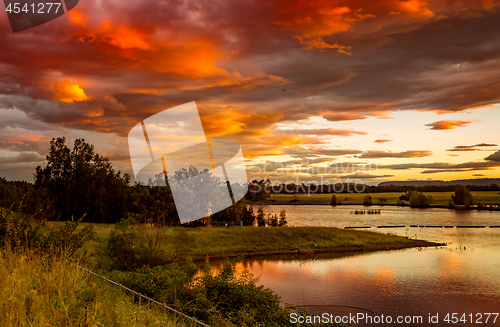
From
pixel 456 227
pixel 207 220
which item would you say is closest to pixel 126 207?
pixel 207 220

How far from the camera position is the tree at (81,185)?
6209cm

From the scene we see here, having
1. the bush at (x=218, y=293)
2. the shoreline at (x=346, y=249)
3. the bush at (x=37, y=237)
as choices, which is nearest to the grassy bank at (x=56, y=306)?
the bush at (x=37, y=237)

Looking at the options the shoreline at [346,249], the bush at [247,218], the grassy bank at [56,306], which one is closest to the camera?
the grassy bank at [56,306]

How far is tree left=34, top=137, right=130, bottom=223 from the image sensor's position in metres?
62.1

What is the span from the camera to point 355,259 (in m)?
38.6

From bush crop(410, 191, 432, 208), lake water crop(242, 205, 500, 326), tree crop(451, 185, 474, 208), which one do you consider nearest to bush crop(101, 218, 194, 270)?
lake water crop(242, 205, 500, 326)

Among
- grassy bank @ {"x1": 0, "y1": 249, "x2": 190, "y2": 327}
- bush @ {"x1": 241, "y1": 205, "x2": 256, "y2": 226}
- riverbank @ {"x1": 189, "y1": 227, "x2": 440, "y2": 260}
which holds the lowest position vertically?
A: riverbank @ {"x1": 189, "y1": 227, "x2": 440, "y2": 260}

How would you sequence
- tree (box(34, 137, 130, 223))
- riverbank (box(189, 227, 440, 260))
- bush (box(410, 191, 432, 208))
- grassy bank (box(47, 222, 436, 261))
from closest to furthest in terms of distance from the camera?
1. grassy bank (box(47, 222, 436, 261))
2. riverbank (box(189, 227, 440, 260))
3. tree (box(34, 137, 130, 223))
4. bush (box(410, 191, 432, 208))

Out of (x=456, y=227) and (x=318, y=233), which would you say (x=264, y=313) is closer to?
(x=318, y=233)

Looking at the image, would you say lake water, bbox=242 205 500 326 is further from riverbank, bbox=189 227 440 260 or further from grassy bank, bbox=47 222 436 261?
grassy bank, bbox=47 222 436 261

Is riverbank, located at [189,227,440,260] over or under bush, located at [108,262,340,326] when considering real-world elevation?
under

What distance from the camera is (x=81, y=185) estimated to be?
64625 millimetres

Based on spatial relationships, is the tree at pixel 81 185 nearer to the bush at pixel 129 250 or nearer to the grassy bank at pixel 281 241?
Result: the grassy bank at pixel 281 241

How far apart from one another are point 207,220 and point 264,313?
170 ft
